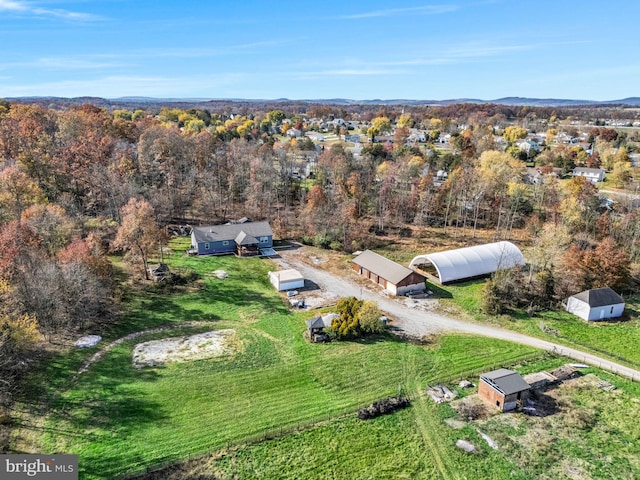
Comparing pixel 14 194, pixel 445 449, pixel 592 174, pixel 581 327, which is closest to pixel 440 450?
pixel 445 449

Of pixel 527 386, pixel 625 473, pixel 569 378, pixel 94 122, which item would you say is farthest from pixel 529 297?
pixel 94 122

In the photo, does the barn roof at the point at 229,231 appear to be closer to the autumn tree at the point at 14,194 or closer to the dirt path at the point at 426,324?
the dirt path at the point at 426,324

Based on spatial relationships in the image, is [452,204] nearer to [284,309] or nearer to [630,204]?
[630,204]

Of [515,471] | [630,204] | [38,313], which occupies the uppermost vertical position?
[630,204]

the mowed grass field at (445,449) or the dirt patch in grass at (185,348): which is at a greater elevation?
the dirt patch in grass at (185,348)
